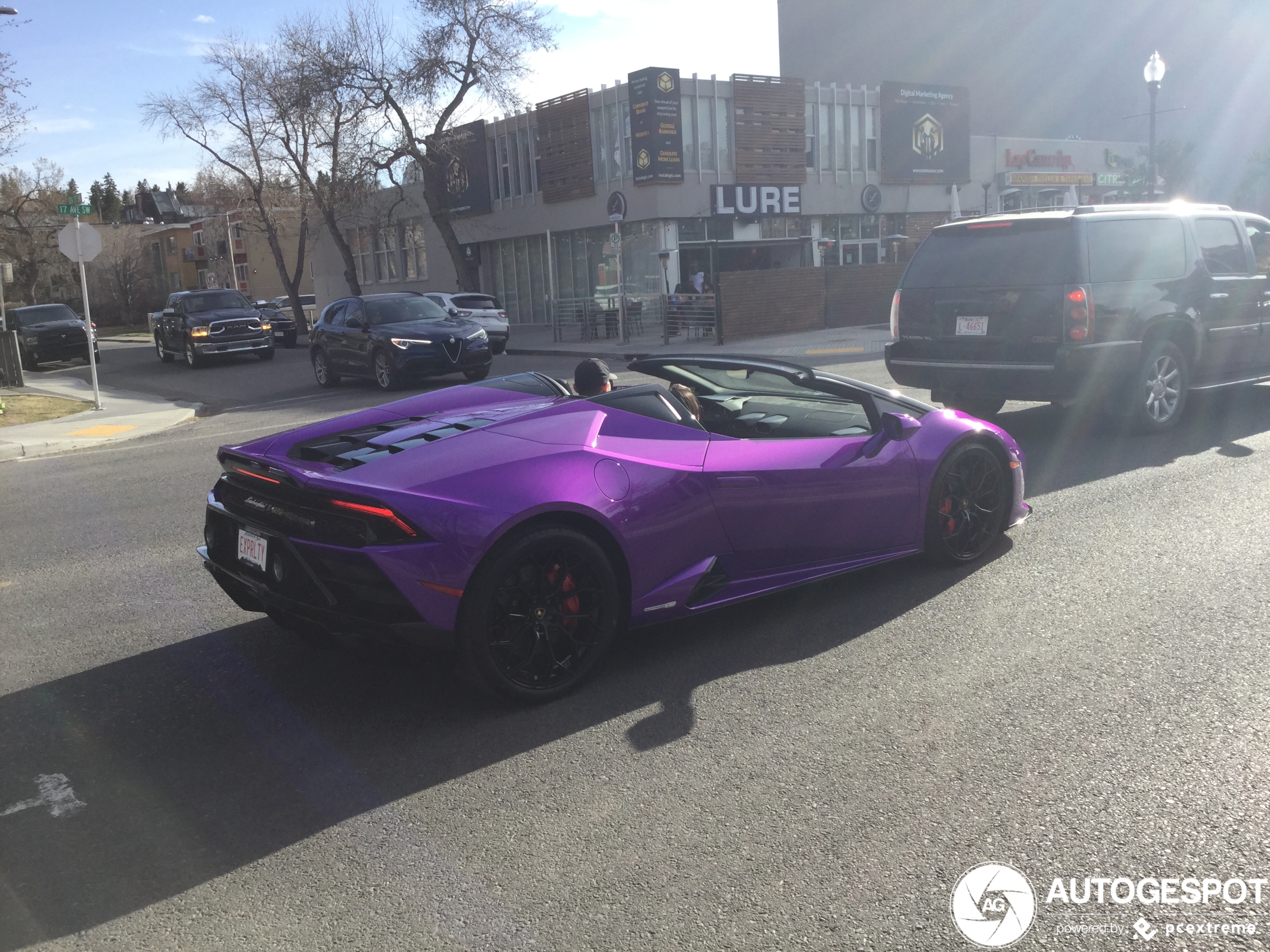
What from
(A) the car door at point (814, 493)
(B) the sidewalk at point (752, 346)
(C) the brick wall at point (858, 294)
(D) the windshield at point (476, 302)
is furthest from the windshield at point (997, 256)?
(D) the windshield at point (476, 302)

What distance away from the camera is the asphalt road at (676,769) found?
9.45 ft

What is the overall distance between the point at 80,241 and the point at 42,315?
18082 mm

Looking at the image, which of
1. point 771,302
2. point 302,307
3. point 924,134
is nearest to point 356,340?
point 771,302

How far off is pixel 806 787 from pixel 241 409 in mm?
16379

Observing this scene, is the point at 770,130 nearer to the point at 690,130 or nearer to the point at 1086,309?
the point at 690,130

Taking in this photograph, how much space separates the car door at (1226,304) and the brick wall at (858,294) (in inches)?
754

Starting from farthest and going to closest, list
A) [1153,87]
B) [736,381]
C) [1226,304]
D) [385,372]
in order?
[1153,87], [385,372], [1226,304], [736,381]

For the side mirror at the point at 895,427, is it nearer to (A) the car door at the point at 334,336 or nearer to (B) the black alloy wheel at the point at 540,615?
(B) the black alloy wheel at the point at 540,615

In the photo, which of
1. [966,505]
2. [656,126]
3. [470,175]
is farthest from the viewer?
[470,175]

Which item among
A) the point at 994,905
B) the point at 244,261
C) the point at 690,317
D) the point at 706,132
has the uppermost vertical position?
the point at 706,132

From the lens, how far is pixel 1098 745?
3.69 metres

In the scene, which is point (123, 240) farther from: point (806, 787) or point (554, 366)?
point (806, 787)

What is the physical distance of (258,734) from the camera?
408 cm

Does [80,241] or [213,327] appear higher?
[80,241]
